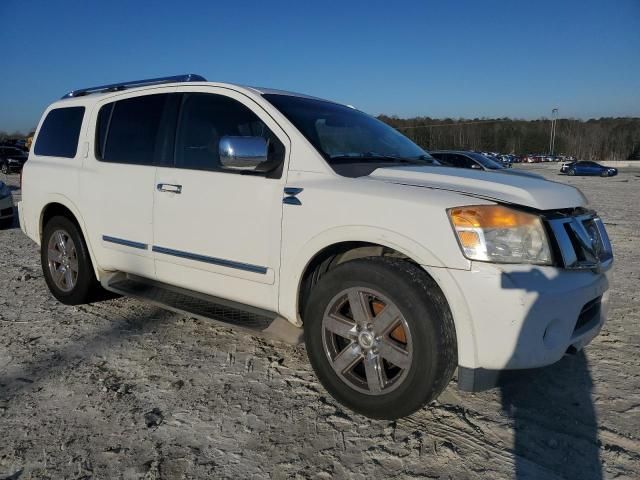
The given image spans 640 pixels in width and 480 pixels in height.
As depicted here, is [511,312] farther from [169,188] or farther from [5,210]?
[5,210]

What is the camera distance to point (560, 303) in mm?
2256

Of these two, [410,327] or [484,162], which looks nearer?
[410,327]

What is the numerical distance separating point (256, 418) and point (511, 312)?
54.8 inches

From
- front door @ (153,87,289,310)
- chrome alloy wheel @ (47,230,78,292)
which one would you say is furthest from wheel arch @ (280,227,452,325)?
chrome alloy wheel @ (47,230,78,292)

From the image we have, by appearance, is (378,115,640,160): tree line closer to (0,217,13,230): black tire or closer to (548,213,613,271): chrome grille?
(0,217,13,230): black tire

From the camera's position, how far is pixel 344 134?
336 centimetres

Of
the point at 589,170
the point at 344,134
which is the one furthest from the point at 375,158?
the point at 589,170

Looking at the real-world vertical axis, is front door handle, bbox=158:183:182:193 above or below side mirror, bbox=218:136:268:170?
below

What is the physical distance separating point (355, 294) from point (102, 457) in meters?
1.40

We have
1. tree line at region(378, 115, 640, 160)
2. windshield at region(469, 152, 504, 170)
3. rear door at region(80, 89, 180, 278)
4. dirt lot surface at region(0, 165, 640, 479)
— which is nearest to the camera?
dirt lot surface at region(0, 165, 640, 479)

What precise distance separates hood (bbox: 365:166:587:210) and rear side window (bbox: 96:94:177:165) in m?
1.72

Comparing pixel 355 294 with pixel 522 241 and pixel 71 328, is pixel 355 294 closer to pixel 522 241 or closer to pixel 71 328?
pixel 522 241

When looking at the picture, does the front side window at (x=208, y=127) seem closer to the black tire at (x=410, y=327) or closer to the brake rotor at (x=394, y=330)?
the black tire at (x=410, y=327)

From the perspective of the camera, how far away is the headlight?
7.42 ft
